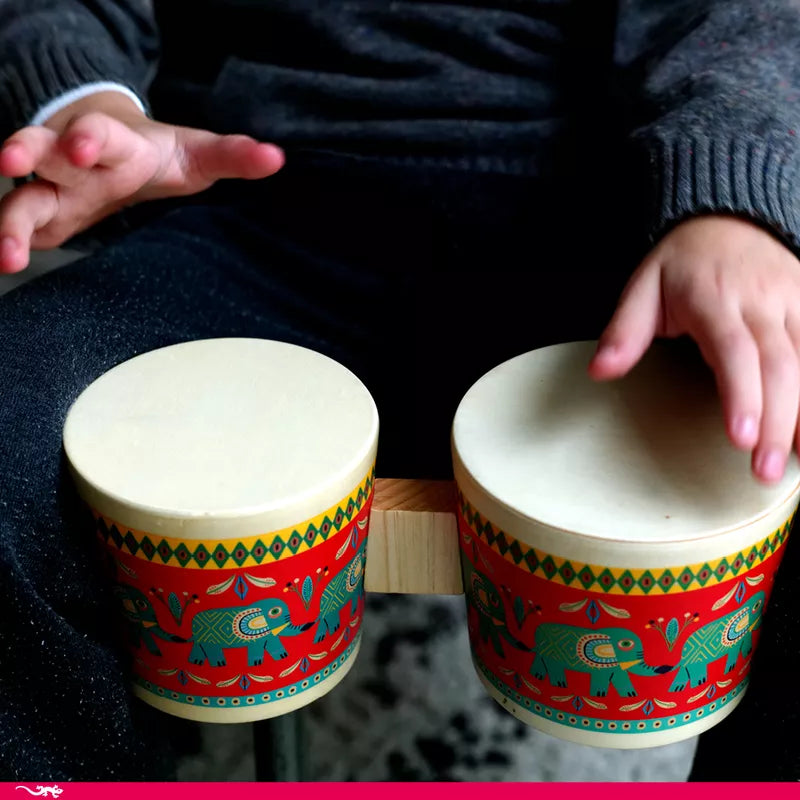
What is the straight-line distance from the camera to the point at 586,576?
A: 1.53 feet

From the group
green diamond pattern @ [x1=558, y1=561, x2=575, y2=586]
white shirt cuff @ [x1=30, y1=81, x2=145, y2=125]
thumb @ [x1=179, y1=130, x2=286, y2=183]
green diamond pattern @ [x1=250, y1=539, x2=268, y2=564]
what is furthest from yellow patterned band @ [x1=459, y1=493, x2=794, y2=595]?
white shirt cuff @ [x1=30, y1=81, x2=145, y2=125]

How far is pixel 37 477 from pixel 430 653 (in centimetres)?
54

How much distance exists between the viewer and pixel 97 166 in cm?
60

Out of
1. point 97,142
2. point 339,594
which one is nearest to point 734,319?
point 339,594

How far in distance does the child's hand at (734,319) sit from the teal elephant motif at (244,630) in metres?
0.20

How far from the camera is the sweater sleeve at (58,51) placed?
2.26 feet

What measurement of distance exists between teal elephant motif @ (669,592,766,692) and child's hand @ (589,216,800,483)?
0.09 metres

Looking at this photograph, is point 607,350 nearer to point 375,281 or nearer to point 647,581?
point 647,581

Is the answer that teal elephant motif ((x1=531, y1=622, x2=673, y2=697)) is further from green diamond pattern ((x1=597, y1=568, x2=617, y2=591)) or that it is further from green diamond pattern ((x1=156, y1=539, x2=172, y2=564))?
green diamond pattern ((x1=156, y1=539, x2=172, y2=564))

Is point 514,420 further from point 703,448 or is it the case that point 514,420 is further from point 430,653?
point 430,653

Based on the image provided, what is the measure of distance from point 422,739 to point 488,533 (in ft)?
1.50

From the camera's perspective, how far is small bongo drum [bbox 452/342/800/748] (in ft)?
1.52

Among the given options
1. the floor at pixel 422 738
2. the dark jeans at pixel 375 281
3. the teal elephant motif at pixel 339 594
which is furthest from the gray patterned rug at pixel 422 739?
the teal elephant motif at pixel 339 594
